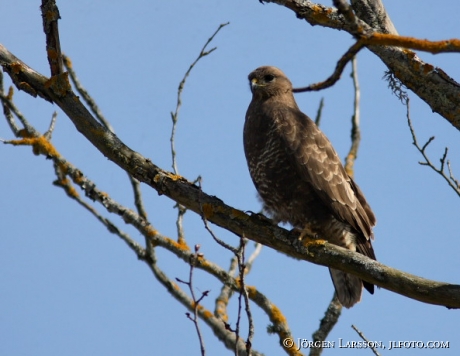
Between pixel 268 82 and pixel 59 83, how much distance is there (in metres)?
2.50

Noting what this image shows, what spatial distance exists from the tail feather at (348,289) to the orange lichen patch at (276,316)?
622 millimetres

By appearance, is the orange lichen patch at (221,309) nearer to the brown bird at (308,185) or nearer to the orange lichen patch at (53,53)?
the brown bird at (308,185)

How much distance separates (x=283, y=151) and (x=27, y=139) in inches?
84.4

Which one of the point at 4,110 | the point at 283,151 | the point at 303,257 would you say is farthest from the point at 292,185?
the point at 4,110

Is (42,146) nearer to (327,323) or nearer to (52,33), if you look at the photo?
(52,33)

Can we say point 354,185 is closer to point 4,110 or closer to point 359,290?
point 359,290

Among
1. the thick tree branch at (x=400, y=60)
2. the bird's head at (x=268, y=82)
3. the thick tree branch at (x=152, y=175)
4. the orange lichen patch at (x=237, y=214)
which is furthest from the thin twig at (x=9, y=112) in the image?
the thick tree branch at (x=400, y=60)

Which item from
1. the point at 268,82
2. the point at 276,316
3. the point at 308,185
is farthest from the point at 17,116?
the point at 276,316

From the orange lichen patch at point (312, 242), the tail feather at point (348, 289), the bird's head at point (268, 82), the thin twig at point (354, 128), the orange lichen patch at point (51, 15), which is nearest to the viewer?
the orange lichen patch at point (51, 15)

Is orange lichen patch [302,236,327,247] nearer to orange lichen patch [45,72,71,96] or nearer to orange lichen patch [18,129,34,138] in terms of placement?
orange lichen patch [45,72,71,96]

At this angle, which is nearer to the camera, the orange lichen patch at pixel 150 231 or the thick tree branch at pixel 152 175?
the thick tree branch at pixel 152 175

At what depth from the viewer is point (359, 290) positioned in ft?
18.2

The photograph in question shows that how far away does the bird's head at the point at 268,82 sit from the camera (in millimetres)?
6141

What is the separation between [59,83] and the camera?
167 inches
